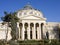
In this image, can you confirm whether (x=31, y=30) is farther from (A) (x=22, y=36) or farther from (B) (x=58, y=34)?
(B) (x=58, y=34)

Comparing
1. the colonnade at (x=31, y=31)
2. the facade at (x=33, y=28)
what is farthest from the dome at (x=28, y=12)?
the colonnade at (x=31, y=31)

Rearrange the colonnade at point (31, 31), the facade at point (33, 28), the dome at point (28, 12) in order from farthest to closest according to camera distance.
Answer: the dome at point (28, 12), the colonnade at point (31, 31), the facade at point (33, 28)

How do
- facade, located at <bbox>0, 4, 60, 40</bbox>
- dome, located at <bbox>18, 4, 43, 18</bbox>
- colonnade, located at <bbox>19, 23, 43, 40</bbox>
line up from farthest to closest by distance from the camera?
dome, located at <bbox>18, 4, 43, 18</bbox>
colonnade, located at <bbox>19, 23, 43, 40</bbox>
facade, located at <bbox>0, 4, 60, 40</bbox>

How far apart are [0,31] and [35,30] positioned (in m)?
14.0

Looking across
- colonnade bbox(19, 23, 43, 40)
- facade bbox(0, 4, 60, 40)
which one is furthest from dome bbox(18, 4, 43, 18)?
colonnade bbox(19, 23, 43, 40)

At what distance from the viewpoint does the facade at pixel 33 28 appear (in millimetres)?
84625

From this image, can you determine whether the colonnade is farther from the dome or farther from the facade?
the dome

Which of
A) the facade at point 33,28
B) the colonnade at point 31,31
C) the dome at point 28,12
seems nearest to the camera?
the facade at point 33,28

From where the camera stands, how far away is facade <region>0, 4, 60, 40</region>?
8462cm

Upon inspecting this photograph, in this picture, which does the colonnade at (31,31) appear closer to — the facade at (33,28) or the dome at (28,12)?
the facade at (33,28)

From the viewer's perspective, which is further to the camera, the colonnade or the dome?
the dome

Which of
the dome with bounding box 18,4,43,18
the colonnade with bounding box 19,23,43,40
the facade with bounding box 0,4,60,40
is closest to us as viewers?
the facade with bounding box 0,4,60,40

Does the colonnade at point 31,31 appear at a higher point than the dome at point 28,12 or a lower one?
lower

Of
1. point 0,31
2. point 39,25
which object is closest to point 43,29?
point 39,25
